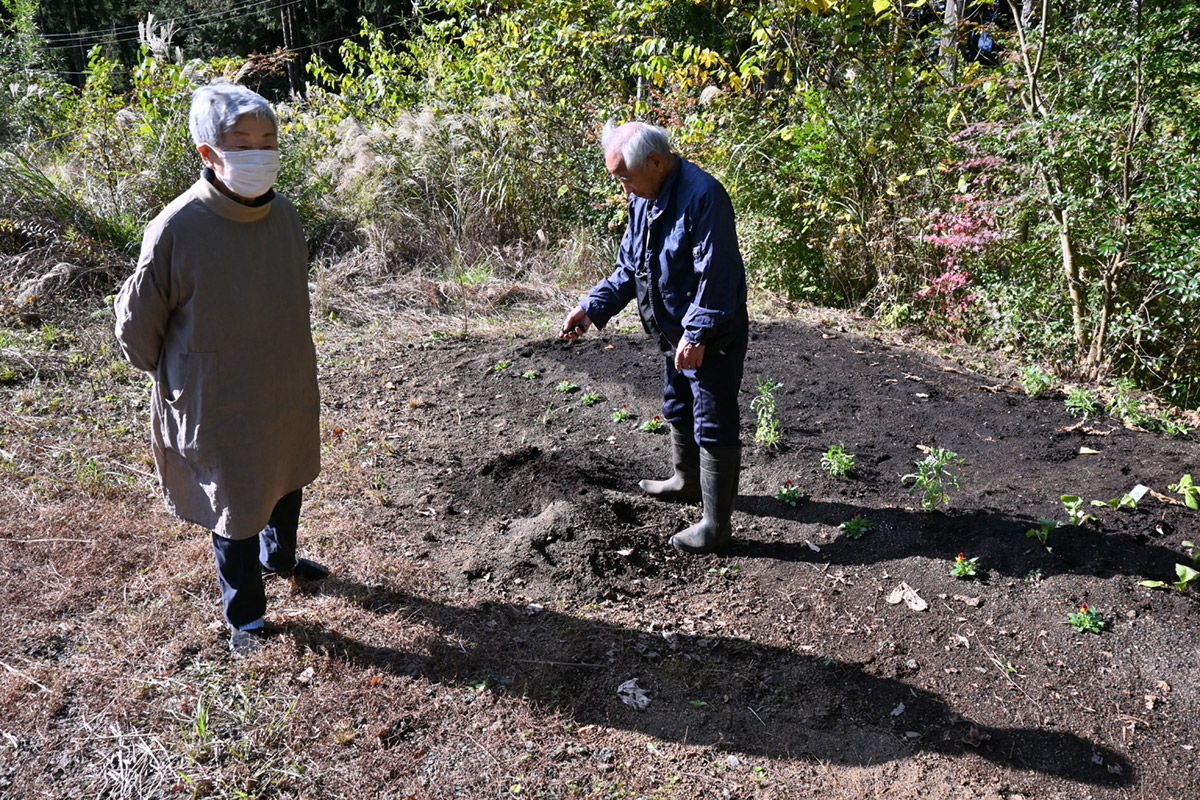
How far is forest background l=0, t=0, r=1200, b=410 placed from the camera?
4.88 m

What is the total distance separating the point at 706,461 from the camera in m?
3.34

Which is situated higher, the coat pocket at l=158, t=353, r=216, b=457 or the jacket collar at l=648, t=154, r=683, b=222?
the jacket collar at l=648, t=154, r=683, b=222

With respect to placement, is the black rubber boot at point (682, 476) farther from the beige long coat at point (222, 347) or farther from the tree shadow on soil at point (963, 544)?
the beige long coat at point (222, 347)

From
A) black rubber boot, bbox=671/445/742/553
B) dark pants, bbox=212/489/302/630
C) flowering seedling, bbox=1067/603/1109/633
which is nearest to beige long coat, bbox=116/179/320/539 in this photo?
dark pants, bbox=212/489/302/630

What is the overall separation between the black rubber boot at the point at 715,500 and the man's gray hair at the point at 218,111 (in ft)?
6.89

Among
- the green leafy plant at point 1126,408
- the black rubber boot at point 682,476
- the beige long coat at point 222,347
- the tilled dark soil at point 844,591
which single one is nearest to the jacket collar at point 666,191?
the black rubber boot at point 682,476

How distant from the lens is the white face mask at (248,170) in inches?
92.8

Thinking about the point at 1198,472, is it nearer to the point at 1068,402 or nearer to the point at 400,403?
the point at 1068,402

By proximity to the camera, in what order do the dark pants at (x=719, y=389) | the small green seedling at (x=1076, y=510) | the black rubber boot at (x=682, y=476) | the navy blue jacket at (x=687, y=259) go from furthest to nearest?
the black rubber boot at (x=682, y=476)
the small green seedling at (x=1076, y=510)
the dark pants at (x=719, y=389)
the navy blue jacket at (x=687, y=259)

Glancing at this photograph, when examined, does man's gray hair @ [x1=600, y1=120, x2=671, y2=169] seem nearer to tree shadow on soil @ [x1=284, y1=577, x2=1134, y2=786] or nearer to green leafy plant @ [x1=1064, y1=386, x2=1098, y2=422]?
tree shadow on soil @ [x1=284, y1=577, x2=1134, y2=786]

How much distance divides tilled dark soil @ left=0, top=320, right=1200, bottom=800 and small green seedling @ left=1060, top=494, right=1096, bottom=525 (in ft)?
0.18

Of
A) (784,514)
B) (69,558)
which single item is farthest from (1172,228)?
(69,558)

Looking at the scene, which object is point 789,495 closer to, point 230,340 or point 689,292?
point 689,292

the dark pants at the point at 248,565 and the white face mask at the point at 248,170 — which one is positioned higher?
the white face mask at the point at 248,170
